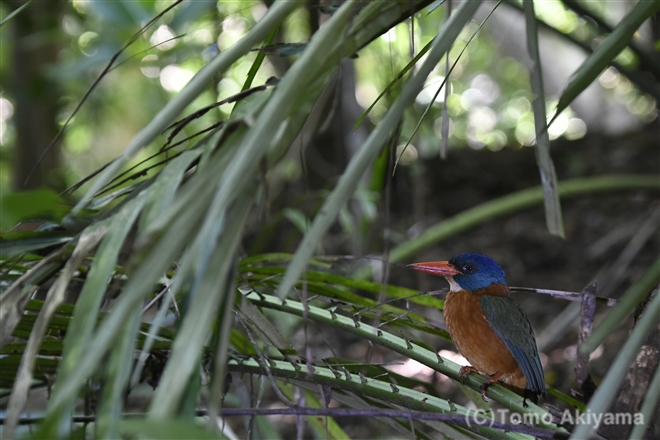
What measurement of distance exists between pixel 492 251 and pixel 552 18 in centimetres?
522

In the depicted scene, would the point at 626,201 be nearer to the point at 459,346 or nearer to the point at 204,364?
the point at 459,346

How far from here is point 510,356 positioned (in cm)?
166

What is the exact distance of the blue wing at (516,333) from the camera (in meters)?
1.55

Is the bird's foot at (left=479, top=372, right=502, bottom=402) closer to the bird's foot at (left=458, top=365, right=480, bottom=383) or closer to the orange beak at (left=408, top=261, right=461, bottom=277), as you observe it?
the bird's foot at (left=458, top=365, right=480, bottom=383)

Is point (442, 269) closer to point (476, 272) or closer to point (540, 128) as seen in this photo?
point (476, 272)

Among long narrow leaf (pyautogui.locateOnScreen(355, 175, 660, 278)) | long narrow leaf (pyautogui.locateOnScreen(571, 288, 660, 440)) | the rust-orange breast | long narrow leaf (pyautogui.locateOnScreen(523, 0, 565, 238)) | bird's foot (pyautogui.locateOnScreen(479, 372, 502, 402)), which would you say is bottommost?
long narrow leaf (pyautogui.locateOnScreen(571, 288, 660, 440))

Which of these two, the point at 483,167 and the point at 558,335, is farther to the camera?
the point at 483,167

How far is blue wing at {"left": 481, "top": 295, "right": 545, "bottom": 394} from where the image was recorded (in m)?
1.55

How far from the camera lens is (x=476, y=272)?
1820 millimetres

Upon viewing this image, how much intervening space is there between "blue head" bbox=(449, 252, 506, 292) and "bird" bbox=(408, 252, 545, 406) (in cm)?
1

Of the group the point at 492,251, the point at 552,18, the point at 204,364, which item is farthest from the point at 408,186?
the point at 552,18

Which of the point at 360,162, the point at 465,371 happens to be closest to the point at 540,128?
the point at 360,162

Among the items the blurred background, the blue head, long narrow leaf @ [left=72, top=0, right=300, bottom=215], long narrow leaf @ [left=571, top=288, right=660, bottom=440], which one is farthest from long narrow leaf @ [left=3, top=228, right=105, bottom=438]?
the blurred background

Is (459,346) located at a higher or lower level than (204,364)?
higher
